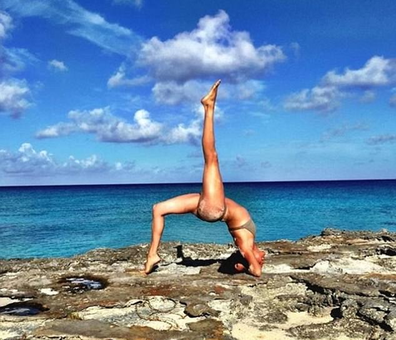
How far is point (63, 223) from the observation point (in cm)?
4512

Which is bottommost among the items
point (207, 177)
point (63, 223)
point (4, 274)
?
point (63, 223)

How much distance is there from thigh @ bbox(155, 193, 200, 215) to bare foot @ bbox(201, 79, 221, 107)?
1.60 m

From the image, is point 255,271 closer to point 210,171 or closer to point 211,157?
point 210,171

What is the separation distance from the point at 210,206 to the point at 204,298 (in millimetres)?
1538

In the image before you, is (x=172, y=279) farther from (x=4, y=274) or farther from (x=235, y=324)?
(x=4, y=274)

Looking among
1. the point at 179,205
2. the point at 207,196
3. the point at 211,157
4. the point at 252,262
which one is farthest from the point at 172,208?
the point at 252,262

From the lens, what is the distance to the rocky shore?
5785mm

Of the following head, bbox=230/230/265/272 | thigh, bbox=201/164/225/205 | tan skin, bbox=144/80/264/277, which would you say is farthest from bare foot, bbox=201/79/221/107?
head, bbox=230/230/265/272

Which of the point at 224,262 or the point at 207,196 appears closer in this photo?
the point at 207,196

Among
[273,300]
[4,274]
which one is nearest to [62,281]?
[4,274]

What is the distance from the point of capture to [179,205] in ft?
25.7

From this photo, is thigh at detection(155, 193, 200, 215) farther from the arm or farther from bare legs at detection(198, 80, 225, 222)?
the arm

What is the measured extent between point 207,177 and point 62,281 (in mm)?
3405

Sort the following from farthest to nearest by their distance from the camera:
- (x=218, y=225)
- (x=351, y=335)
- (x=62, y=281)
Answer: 1. (x=218, y=225)
2. (x=62, y=281)
3. (x=351, y=335)
